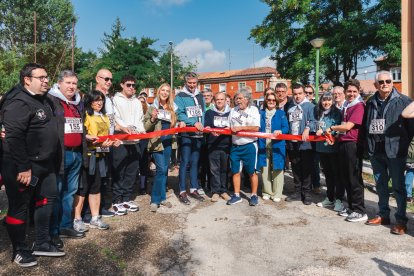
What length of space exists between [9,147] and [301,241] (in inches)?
141

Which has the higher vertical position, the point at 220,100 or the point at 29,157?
the point at 220,100

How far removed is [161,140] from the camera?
6074 millimetres

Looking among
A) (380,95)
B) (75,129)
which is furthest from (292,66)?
(75,129)

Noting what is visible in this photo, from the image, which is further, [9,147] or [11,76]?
[11,76]

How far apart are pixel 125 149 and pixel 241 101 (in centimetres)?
217

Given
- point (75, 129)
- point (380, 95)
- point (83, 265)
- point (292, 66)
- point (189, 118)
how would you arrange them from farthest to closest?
point (292, 66) < point (189, 118) < point (380, 95) < point (75, 129) < point (83, 265)

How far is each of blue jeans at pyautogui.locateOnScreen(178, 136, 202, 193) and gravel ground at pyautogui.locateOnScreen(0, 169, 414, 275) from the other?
0.82 metres

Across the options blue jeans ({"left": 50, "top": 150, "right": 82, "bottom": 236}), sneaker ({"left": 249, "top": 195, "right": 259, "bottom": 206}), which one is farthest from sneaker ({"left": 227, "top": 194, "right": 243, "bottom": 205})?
blue jeans ({"left": 50, "top": 150, "right": 82, "bottom": 236})

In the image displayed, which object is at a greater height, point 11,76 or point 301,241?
point 11,76

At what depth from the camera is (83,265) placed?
382cm

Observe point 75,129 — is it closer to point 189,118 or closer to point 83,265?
point 83,265

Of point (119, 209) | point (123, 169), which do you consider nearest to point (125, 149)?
A: point (123, 169)

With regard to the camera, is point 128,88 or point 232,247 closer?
point 232,247

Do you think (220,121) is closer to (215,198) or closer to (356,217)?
(215,198)
